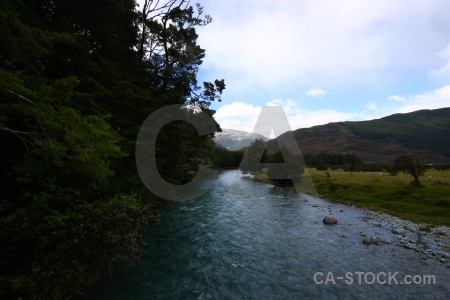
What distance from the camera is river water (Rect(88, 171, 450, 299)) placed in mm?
11977

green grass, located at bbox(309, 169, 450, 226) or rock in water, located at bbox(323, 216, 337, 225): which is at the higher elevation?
green grass, located at bbox(309, 169, 450, 226)

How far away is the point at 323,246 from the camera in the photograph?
18.3 metres

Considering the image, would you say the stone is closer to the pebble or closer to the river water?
the river water

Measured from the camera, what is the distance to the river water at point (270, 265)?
39.3 ft

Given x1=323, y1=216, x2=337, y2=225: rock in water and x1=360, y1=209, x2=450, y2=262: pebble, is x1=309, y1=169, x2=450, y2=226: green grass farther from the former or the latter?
x1=323, y1=216, x2=337, y2=225: rock in water

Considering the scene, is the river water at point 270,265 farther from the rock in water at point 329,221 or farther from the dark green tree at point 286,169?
the dark green tree at point 286,169

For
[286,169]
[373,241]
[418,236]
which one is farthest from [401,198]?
[286,169]

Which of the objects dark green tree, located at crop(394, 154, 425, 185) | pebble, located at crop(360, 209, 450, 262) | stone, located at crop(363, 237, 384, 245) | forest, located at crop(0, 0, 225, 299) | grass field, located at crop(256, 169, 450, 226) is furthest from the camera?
dark green tree, located at crop(394, 154, 425, 185)

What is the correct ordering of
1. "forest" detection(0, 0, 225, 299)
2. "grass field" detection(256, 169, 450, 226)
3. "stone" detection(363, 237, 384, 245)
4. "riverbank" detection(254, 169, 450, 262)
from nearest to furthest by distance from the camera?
"forest" detection(0, 0, 225, 299), "stone" detection(363, 237, 384, 245), "riverbank" detection(254, 169, 450, 262), "grass field" detection(256, 169, 450, 226)

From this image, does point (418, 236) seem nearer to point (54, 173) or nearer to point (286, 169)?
point (54, 173)

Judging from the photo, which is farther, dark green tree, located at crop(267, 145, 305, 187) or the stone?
dark green tree, located at crop(267, 145, 305, 187)

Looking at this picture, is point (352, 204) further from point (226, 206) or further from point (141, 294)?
point (141, 294)

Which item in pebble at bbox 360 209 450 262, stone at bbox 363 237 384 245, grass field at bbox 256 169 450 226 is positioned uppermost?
grass field at bbox 256 169 450 226

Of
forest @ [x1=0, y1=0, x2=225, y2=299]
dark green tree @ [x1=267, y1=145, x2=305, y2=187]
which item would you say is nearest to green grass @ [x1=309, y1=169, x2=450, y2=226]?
dark green tree @ [x1=267, y1=145, x2=305, y2=187]
